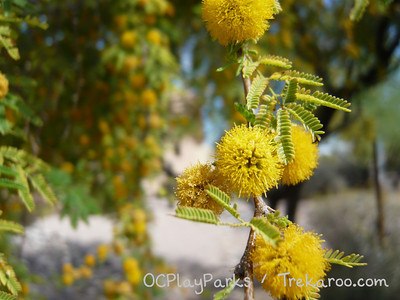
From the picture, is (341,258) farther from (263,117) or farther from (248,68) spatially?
(248,68)

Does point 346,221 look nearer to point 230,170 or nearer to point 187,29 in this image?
point 187,29

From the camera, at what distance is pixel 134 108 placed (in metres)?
4.02

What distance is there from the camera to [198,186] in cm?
104

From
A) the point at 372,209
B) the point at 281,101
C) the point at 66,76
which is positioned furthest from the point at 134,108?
the point at 372,209

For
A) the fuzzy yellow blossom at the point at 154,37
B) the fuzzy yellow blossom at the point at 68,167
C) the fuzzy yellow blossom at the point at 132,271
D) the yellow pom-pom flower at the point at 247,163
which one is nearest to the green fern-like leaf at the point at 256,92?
the yellow pom-pom flower at the point at 247,163

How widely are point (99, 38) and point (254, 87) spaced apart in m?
A: 2.67

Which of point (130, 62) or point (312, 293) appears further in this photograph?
point (130, 62)

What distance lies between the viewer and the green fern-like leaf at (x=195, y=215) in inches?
33.1

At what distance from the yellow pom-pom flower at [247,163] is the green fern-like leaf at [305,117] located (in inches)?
6.4

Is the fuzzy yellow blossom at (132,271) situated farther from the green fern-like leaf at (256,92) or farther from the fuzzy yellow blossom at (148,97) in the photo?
the green fern-like leaf at (256,92)

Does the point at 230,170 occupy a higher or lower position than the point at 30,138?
lower

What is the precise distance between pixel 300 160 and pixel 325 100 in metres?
0.15

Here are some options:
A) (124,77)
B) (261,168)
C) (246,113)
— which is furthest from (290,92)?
(124,77)

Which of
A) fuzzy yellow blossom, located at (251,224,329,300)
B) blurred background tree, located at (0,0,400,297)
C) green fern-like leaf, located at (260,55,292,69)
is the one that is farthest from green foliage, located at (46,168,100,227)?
fuzzy yellow blossom, located at (251,224,329,300)
